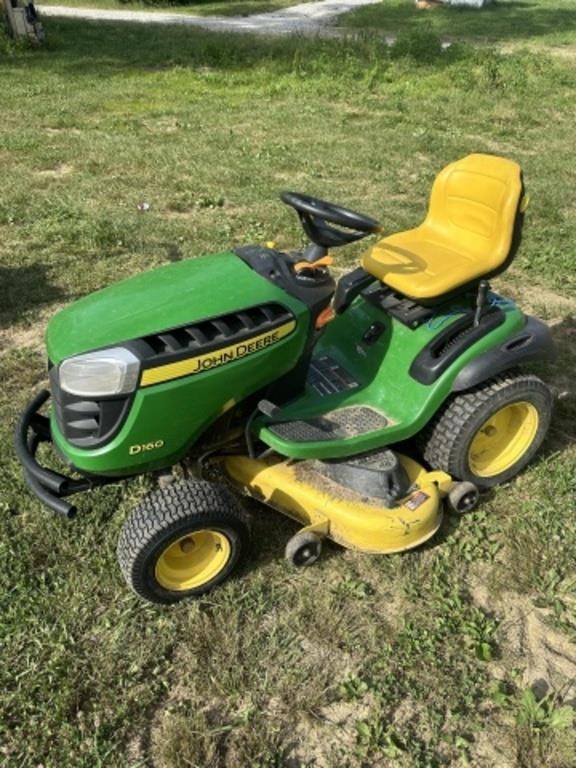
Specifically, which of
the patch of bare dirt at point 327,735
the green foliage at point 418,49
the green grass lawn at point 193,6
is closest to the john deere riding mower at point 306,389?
the patch of bare dirt at point 327,735

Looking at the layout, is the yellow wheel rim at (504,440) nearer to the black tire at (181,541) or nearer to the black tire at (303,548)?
the black tire at (303,548)

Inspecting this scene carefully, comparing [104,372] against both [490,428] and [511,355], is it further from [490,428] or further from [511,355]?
[490,428]

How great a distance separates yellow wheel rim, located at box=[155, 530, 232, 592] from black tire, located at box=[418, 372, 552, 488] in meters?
0.95

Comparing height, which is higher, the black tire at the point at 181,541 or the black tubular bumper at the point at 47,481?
the black tubular bumper at the point at 47,481

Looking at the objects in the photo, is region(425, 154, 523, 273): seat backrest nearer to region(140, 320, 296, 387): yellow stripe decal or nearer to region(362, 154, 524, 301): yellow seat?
region(362, 154, 524, 301): yellow seat

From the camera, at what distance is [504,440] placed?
3.02 m

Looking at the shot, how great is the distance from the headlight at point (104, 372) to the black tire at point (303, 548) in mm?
839

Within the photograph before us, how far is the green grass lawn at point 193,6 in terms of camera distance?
20.5 metres

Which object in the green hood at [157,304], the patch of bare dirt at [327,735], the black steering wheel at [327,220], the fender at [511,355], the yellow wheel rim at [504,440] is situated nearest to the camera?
the patch of bare dirt at [327,735]

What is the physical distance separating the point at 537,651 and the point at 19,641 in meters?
1.72

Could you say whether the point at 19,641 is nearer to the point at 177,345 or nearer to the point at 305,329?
the point at 177,345

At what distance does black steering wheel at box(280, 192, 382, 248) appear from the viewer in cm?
222

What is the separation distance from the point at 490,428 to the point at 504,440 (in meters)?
0.12

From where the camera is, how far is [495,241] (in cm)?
272
